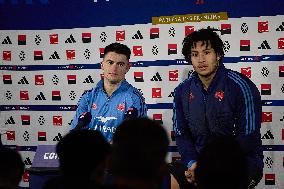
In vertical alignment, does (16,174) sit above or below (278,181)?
above

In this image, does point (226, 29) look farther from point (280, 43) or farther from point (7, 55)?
point (7, 55)

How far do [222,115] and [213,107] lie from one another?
8 cm

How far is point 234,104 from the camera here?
9.24 feet

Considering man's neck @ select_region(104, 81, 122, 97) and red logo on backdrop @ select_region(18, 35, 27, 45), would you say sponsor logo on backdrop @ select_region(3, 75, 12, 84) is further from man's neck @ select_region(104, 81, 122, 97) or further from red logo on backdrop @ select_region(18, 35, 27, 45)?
man's neck @ select_region(104, 81, 122, 97)

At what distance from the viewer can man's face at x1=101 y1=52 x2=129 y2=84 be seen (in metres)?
3.31

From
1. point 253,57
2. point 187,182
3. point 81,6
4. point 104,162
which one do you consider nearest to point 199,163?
point 104,162

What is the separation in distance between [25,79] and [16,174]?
282 cm

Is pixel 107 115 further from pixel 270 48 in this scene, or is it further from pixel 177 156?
pixel 270 48

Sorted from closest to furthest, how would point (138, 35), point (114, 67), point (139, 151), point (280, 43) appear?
point (139, 151) → point (114, 67) → point (280, 43) → point (138, 35)

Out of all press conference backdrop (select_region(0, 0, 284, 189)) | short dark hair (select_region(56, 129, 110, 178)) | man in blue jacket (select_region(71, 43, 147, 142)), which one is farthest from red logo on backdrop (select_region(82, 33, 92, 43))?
short dark hair (select_region(56, 129, 110, 178))

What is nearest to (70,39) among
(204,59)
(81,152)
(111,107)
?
(111,107)

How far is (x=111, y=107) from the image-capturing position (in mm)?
3340

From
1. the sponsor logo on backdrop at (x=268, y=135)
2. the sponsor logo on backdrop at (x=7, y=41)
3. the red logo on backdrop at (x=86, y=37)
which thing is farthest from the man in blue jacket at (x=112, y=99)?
the sponsor logo on backdrop at (x=7, y=41)

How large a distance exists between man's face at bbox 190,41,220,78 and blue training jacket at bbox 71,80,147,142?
605 millimetres
